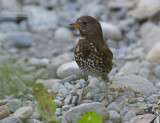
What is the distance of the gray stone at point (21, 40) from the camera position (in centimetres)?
819

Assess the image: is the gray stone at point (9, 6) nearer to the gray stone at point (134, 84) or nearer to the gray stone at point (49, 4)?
the gray stone at point (49, 4)

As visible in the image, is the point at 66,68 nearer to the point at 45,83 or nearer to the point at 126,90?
the point at 45,83

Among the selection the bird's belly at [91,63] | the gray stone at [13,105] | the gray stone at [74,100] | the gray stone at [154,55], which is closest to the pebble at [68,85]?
the gray stone at [74,100]

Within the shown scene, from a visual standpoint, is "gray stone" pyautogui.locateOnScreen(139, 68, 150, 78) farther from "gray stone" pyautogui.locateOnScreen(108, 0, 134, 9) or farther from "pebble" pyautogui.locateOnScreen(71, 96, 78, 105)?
"gray stone" pyautogui.locateOnScreen(108, 0, 134, 9)

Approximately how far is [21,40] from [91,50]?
14.1 ft

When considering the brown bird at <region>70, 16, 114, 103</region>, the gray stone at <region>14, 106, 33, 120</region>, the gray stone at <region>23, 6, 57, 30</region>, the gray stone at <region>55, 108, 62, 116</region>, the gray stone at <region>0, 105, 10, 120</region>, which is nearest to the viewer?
the gray stone at <region>14, 106, 33, 120</region>

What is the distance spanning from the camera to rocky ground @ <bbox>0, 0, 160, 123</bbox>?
3986mm

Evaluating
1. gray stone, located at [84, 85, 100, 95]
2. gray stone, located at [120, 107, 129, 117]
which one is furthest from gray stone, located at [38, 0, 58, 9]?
gray stone, located at [120, 107, 129, 117]

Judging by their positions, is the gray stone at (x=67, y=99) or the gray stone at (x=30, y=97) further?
the gray stone at (x=30, y=97)

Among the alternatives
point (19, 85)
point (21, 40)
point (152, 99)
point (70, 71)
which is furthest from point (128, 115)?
point (21, 40)

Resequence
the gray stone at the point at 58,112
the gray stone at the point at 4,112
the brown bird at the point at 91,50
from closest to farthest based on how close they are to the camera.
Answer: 1. the gray stone at the point at 4,112
2. the gray stone at the point at 58,112
3. the brown bird at the point at 91,50

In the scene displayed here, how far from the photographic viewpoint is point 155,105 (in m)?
4.04

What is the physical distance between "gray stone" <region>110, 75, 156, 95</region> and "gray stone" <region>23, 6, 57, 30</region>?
4762mm

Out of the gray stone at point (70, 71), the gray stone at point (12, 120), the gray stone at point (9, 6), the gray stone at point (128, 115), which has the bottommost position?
the gray stone at point (128, 115)
